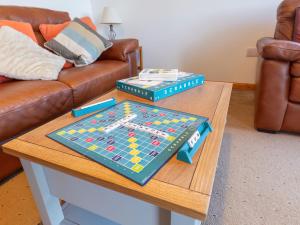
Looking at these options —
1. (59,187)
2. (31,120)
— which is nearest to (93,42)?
(31,120)

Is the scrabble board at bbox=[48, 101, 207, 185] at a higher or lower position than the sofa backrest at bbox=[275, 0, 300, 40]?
lower

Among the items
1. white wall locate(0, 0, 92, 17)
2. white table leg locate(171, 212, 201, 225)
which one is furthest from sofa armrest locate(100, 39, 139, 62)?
white table leg locate(171, 212, 201, 225)

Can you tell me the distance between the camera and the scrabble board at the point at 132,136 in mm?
492

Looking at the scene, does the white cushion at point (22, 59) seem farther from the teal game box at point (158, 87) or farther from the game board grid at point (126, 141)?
the game board grid at point (126, 141)

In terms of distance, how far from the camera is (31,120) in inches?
38.8

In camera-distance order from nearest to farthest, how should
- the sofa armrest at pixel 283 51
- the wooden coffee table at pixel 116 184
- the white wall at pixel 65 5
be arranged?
the wooden coffee table at pixel 116 184, the sofa armrest at pixel 283 51, the white wall at pixel 65 5

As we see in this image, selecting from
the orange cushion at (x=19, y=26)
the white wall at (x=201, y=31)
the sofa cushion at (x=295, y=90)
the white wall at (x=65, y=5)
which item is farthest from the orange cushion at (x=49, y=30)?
the sofa cushion at (x=295, y=90)

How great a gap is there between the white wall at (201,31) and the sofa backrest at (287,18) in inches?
13.4

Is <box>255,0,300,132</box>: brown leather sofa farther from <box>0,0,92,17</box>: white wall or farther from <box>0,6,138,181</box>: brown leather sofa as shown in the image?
<box>0,0,92,17</box>: white wall

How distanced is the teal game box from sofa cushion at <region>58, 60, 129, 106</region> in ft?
1.10

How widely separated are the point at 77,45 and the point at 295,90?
1.45m

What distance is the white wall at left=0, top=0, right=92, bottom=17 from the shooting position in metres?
1.85

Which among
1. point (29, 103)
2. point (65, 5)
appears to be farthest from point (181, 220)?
point (65, 5)

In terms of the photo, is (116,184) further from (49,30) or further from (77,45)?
(49,30)
